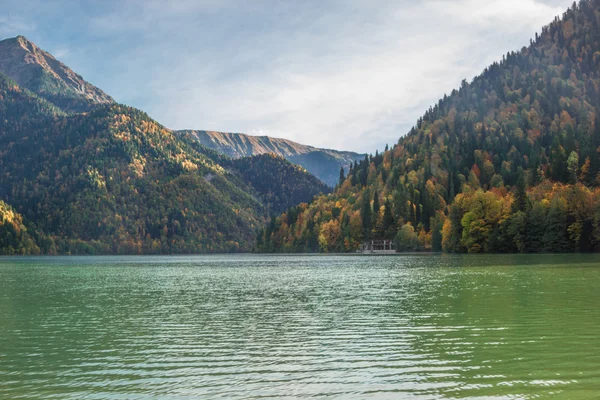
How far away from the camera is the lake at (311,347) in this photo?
851 inches

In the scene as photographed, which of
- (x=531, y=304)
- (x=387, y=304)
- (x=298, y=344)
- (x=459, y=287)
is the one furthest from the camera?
(x=459, y=287)

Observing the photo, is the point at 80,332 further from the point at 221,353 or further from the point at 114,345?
the point at 221,353

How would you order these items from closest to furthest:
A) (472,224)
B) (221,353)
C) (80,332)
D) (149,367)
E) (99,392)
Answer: (99,392), (149,367), (221,353), (80,332), (472,224)

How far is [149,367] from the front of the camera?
2583cm

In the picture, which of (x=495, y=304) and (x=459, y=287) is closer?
(x=495, y=304)

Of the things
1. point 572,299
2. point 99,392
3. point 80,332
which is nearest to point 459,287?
point 572,299

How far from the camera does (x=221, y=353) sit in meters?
28.7

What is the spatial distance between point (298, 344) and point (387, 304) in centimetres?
1961

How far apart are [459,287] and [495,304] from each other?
17.0 meters

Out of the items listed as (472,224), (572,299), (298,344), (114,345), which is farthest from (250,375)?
(472,224)

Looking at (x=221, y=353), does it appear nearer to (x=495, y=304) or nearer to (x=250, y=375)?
(x=250, y=375)

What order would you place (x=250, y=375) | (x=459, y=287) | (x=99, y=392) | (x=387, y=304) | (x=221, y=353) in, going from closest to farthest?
(x=99, y=392), (x=250, y=375), (x=221, y=353), (x=387, y=304), (x=459, y=287)

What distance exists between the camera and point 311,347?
29.7 m

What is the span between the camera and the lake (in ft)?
70.9
